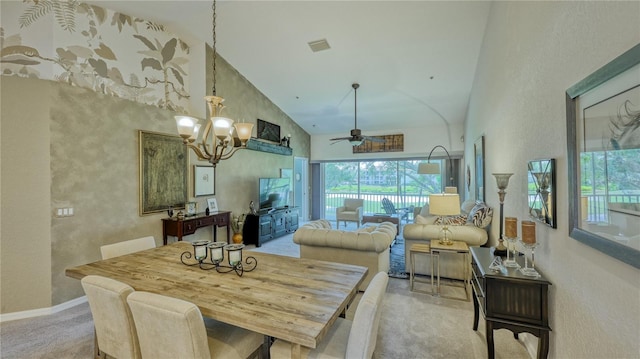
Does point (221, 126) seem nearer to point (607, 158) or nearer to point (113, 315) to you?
point (113, 315)

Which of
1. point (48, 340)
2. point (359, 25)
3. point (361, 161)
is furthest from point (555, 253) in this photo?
point (361, 161)

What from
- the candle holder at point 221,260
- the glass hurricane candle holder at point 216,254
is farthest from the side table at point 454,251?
the glass hurricane candle holder at point 216,254

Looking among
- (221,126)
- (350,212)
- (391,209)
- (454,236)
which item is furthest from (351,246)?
(391,209)

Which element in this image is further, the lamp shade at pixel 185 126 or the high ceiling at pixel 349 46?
the high ceiling at pixel 349 46

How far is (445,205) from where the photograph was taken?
3.12 m

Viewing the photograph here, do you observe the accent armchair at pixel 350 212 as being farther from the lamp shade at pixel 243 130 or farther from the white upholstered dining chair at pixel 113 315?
the white upholstered dining chair at pixel 113 315

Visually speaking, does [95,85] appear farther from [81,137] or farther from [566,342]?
[566,342]

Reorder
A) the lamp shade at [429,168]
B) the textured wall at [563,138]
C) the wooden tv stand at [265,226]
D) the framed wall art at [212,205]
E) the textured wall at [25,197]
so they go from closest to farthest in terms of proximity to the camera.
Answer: the textured wall at [563,138], the textured wall at [25,197], the framed wall art at [212,205], the wooden tv stand at [265,226], the lamp shade at [429,168]

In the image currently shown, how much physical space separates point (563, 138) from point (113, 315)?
299 centimetres

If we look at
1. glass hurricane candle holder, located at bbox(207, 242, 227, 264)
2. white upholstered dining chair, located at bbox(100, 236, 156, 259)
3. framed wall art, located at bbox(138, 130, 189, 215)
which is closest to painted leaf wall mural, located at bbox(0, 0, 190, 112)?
framed wall art, located at bbox(138, 130, 189, 215)

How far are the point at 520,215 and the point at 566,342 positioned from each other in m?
1.19

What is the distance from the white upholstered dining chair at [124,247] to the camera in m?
2.42

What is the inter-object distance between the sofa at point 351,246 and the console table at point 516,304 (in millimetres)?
1397

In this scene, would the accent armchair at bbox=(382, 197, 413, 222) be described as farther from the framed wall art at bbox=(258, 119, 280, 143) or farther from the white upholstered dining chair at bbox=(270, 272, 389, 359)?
the white upholstered dining chair at bbox=(270, 272, 389, 359)
